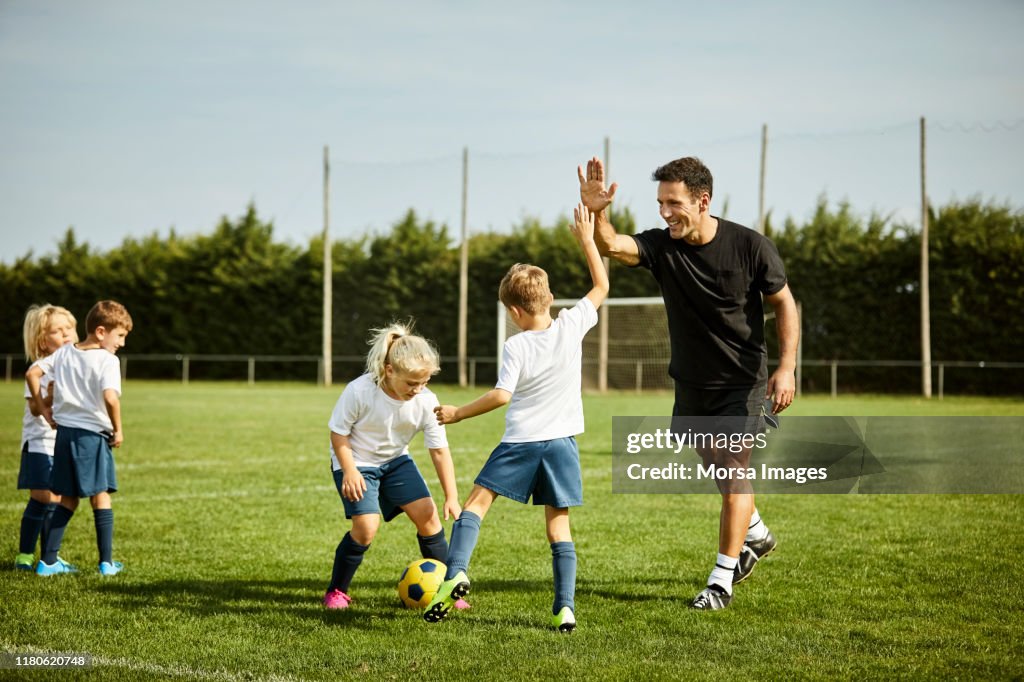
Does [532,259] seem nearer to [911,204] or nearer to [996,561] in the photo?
[911,204]

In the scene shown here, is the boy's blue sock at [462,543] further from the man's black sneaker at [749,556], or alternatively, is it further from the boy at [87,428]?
the boy at [87,428]

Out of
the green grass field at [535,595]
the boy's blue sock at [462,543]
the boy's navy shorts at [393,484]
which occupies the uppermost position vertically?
the boy's navy shorts at [393,484]

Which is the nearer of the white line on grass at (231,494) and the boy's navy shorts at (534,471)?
the boy's navy shorts at (534,471)

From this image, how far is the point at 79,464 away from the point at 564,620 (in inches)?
117

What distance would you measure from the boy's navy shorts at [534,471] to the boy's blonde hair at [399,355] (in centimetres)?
52

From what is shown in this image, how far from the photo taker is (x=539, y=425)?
441 centimetres

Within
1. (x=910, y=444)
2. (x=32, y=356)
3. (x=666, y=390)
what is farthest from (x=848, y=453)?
(x=666, y=390)

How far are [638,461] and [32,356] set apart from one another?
21.8 ft

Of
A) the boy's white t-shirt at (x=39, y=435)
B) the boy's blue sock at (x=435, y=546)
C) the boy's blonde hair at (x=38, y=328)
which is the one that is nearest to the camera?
the boy's blue sock at (x=435, y=546)

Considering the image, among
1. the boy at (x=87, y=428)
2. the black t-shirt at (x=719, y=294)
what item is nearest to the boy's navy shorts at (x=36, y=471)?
the boy at (x=87, y=428)

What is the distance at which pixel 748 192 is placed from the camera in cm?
2778

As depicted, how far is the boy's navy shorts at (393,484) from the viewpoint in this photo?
4836mm

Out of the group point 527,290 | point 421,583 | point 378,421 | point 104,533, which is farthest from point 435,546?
point 104,533

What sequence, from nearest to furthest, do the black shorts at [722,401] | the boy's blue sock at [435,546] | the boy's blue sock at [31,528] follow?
the black shorts at [722,401] → the boy's blue sock at [435,546] → the boy's blue sock at [31,528]
